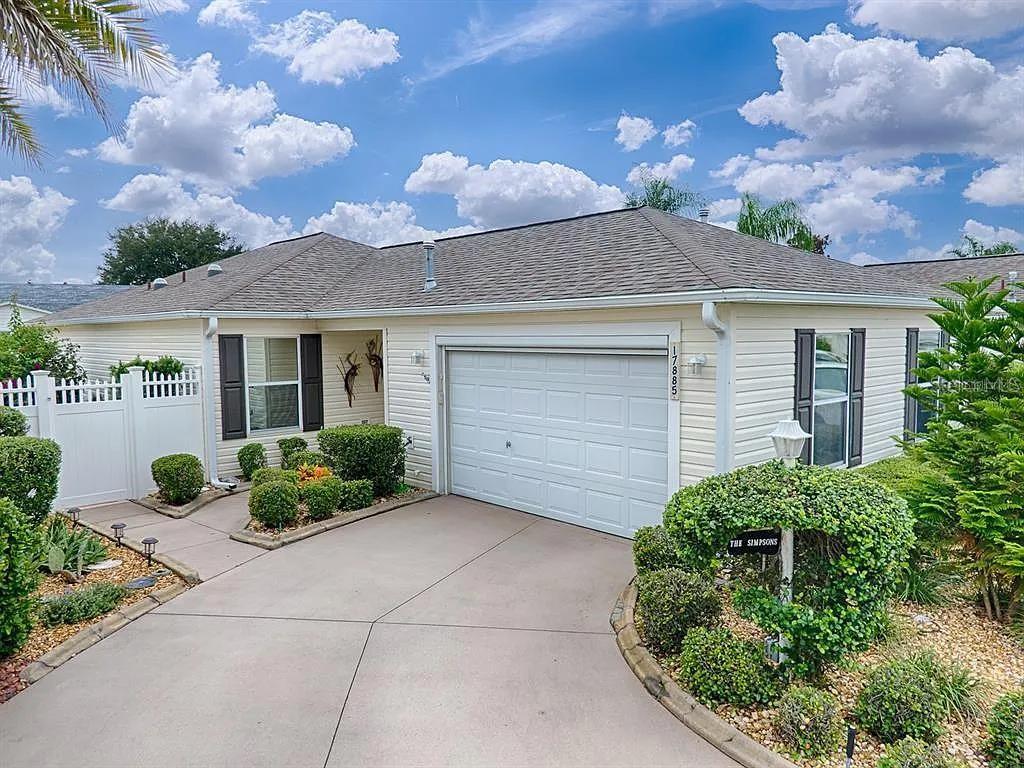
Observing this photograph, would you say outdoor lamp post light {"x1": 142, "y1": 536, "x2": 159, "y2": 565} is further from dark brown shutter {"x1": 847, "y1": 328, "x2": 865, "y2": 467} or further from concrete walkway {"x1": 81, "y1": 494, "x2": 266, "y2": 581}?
dark brown shutter {"x1": 847, "y1": 328, "x2": 865, "y2": 467}

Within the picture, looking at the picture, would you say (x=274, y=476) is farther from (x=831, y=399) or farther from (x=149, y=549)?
(x=831, y=399)

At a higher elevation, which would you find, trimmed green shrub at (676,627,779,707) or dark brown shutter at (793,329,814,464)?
dark brown shutter at (793,329,814,464)

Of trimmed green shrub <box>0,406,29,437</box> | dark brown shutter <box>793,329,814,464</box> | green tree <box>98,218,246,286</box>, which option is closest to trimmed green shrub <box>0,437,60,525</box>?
trimmed green shrub <box>0,406,29,437</box>

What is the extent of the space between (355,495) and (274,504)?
4.08 feet

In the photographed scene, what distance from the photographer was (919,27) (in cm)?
1484

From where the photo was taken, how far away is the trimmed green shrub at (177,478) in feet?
30.9

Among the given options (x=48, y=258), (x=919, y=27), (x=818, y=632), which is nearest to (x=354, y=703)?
(x=818, y=632)

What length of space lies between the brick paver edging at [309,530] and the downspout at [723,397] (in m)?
4.84

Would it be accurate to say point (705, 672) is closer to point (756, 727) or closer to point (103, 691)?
point (756, 727)

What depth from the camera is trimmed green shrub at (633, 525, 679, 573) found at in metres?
5.86

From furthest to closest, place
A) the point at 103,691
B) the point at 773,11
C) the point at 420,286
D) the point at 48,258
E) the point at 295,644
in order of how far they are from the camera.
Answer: the point at 48,258 < the point at 773,11 < the point at 420,286 < the point at 295,644 < the point at 103,691

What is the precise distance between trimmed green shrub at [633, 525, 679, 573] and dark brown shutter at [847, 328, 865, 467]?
175 inches

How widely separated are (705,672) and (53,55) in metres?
9.78

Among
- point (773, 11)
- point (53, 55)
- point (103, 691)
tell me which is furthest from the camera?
point (773, 11)
